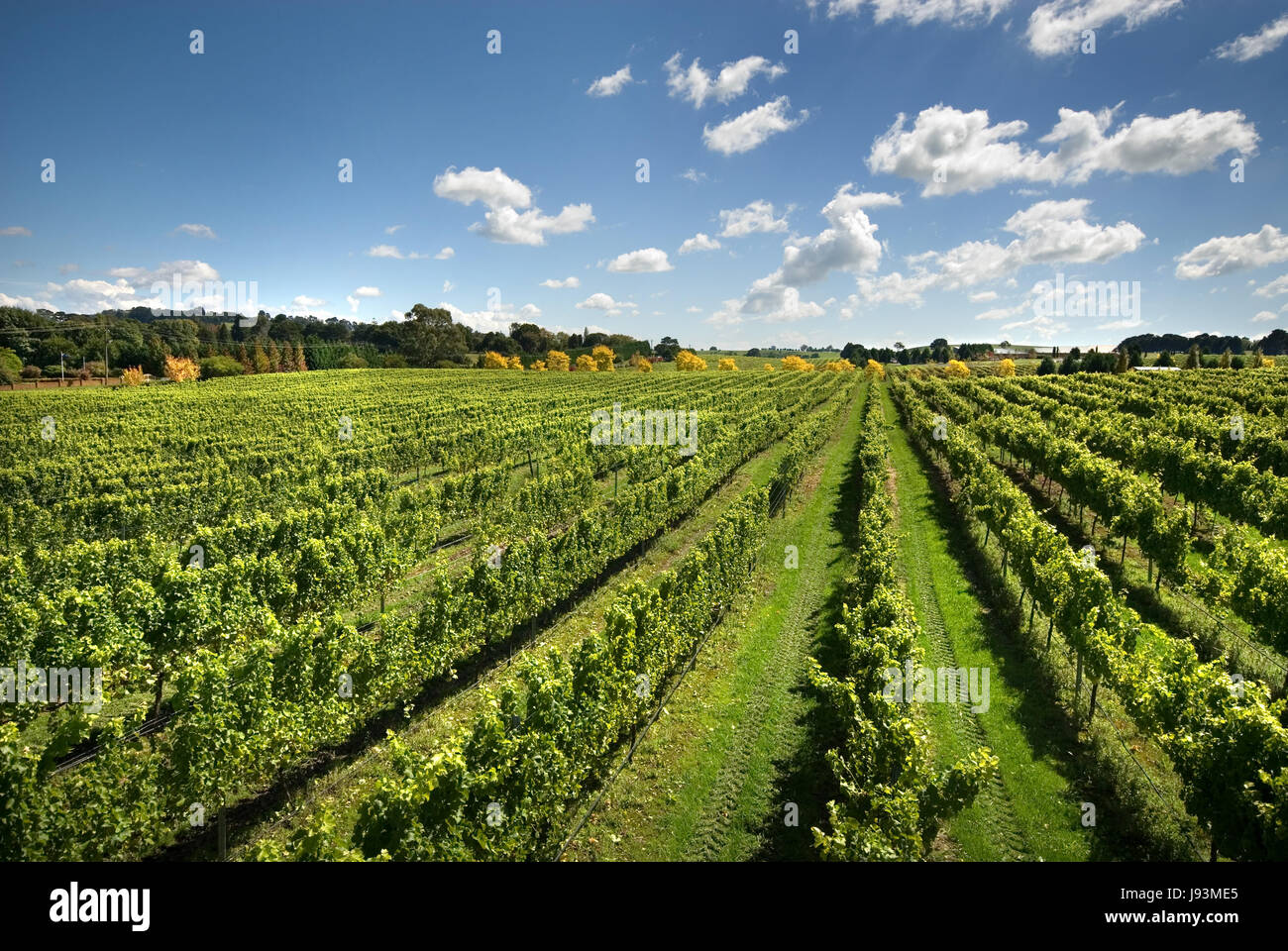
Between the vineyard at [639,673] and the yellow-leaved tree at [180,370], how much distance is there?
77.8 m

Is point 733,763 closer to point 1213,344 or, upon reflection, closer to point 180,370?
point 180,370

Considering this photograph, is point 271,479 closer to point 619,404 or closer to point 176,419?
point 176,419

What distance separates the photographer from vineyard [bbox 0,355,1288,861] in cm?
888

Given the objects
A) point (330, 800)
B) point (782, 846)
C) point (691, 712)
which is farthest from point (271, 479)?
point (782, 846)

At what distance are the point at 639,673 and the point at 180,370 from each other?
4316 inches

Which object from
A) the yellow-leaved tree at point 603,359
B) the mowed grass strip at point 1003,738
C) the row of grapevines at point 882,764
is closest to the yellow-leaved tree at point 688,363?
the yellow-leaved tree at point 603,359

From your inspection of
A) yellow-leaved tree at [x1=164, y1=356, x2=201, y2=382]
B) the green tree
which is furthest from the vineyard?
the green tree

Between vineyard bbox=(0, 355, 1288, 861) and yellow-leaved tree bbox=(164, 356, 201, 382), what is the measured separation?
3062 inches

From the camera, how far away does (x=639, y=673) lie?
13.2 m

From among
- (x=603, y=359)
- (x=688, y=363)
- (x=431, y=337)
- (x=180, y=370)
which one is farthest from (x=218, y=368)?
(x=688, y=363)

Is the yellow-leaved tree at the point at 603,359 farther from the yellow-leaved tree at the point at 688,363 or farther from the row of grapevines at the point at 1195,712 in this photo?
the row of grapevines at the point at 1195,712
